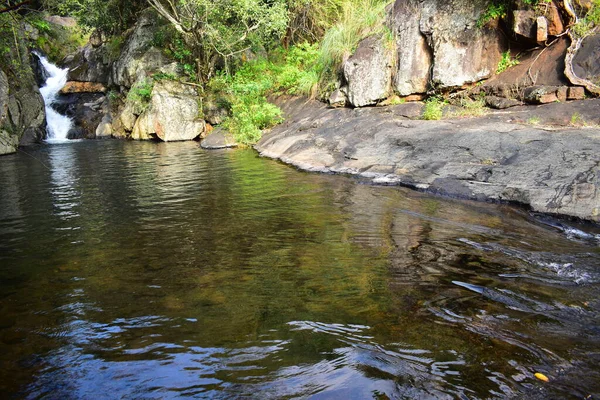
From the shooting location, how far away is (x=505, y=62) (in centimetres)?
1055

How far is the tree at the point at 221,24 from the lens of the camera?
15453mm

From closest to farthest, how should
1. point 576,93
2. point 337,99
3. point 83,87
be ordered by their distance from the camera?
point 576,93 < point 337,99 < point 83,87

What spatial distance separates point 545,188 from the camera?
21.2 ft

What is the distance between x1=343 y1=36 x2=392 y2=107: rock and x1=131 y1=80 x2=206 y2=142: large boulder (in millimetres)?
8427

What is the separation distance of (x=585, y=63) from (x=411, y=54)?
14.3ft

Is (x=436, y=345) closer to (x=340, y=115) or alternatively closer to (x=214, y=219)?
(x=214, y=219)

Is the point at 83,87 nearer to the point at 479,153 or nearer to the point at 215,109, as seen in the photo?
the point at 215,109

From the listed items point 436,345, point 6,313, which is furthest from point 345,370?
point 6,313

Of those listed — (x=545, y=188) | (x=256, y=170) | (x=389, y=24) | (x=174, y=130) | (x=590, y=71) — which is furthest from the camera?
(x=174, y=130)

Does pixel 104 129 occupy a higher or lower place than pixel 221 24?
lower

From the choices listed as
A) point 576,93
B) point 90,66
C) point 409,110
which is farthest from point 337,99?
point 90,66

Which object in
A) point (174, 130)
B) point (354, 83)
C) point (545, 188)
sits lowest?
point (545, 188)

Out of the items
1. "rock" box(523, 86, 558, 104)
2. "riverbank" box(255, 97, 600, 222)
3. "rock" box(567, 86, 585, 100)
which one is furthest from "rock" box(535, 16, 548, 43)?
"riverbank" box(255, 97, 600, 222)

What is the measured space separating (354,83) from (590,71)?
5991 mm
